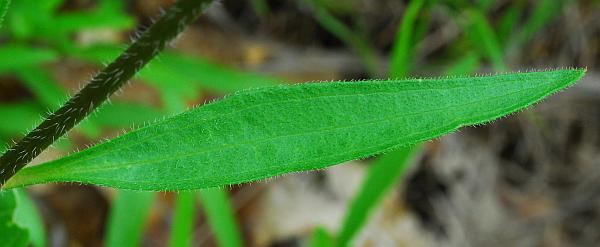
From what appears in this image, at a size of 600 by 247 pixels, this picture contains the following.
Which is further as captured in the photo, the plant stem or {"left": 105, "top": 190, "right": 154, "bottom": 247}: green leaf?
{"left": 105, "top": 190, "right": 154, "bottom": 247}: green leaf

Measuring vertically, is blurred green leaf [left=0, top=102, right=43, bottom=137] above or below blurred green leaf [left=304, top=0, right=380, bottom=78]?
below

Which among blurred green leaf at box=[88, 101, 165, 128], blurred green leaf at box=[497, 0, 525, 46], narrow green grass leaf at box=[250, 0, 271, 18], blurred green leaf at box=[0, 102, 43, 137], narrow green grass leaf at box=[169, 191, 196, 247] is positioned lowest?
narrow green grass leaf at box=[169, 191, 196, 247]

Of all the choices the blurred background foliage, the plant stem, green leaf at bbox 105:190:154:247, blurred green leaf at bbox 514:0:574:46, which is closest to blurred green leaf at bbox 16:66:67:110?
the blurred background foliage

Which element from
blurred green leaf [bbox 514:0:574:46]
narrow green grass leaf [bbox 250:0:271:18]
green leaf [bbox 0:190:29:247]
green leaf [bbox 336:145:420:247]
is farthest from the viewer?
narrow green grass leaf [bbox 250:0:271:18]

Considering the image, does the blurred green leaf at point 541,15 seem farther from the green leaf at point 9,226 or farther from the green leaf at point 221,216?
the green leaf at point 9,226

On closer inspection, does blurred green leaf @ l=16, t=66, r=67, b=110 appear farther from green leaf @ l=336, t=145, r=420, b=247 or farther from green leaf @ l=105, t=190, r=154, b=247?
green leaf @ l=336, t=145, r=420, b=247

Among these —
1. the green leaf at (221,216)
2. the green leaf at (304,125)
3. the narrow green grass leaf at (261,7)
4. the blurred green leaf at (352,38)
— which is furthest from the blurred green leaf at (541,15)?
the green leaf at (304,125)

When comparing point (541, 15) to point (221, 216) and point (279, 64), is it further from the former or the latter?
point (221, 216)

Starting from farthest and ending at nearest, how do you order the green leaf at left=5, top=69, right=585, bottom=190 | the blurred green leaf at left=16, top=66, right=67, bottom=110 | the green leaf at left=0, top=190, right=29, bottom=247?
the blurred green leaf at left=16, top=66, right=67, bottom=110
the green leaf at left=0, top=190, right=29, bottom=247
the green leaf at left=5, top=69, right=585, bottom=190

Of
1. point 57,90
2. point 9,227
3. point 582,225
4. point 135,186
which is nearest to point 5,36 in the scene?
point 57,90
